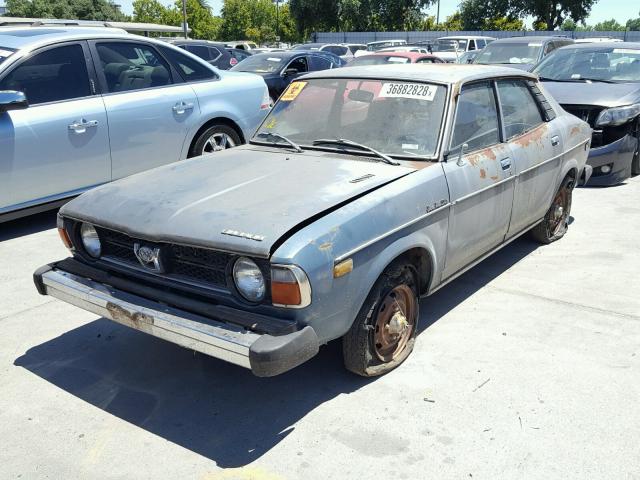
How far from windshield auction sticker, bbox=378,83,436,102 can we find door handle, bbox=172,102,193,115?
3078mm

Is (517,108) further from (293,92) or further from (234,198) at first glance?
(234,198)

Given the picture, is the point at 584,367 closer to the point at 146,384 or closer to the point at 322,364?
the point at 322,364

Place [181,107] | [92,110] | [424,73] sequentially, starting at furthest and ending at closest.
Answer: [181,107], [92,110], [424,73]

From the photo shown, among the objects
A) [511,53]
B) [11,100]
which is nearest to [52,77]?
[11,100]

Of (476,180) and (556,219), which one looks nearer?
(476,180)

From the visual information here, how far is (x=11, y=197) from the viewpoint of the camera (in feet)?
18.2

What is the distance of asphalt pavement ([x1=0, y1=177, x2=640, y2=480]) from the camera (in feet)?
9.45

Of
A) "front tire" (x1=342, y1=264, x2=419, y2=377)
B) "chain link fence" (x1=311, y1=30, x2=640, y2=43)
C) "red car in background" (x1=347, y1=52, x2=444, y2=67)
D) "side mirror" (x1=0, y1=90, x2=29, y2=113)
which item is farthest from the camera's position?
"chain link fence" (x1=311, y1=30, x2=640, y2=43)

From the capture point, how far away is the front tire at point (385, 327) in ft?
10.8

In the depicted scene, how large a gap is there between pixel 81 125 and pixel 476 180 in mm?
3719

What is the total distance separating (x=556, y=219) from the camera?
18.9ft

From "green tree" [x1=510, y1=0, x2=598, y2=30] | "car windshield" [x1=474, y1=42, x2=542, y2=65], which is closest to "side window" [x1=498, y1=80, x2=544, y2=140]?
"car windshield" [x1=474, y1=42, x2=542, y2=65]

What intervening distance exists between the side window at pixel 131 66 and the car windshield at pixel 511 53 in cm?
793

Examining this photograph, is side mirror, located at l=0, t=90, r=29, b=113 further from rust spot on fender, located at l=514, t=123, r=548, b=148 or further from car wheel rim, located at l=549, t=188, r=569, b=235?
car wheel rim, located at l=549, t=188, r=569, b=235
